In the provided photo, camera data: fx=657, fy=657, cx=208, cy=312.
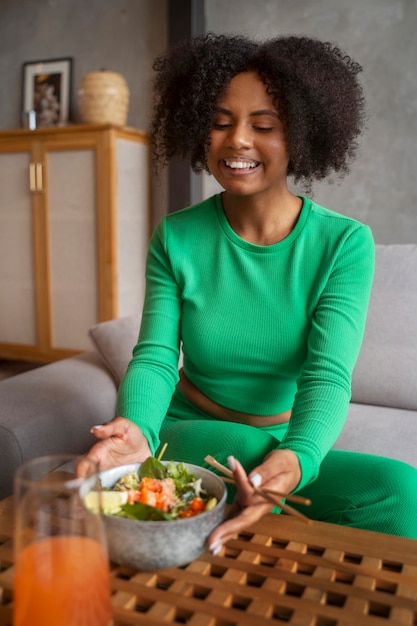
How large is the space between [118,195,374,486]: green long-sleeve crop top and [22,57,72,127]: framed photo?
2941mm

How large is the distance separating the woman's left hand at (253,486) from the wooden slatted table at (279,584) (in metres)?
0.04

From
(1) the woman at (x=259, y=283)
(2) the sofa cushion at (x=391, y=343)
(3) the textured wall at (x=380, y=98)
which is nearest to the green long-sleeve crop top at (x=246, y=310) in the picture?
(1) the woman at (x=259, y=283)

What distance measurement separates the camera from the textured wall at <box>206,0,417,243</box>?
322 cm

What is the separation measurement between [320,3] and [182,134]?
92.4 inches

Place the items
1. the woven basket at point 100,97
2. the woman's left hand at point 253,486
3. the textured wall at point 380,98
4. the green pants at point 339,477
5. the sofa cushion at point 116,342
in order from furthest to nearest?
the woven basket at point 100,97 → the textured wall at point 380,98 → the sofa cushion at point 116,342 → the green pants at point 339,477 → the woman's left hand at point 253,486

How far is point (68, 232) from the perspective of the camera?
383 centimetres

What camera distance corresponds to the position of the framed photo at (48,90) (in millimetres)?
4129

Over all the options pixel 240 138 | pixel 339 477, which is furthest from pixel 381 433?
pixel 240 138

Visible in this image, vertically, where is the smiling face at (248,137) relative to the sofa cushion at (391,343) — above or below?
above

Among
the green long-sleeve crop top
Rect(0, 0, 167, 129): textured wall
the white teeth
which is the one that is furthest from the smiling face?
Rect(0, 0, 167, 129): textured wall

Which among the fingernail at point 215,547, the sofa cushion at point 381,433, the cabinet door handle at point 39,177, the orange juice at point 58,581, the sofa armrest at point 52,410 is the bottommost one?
the sofa cushion at point 381,433

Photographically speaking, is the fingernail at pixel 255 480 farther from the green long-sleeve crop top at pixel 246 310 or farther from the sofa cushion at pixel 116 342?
the sofa cushion at pixel 116 342

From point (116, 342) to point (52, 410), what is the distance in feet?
1.21

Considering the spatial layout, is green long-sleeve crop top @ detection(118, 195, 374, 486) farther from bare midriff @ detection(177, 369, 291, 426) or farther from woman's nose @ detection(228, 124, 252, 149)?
woman's nose @ detection(228, 124, 252, 149)
